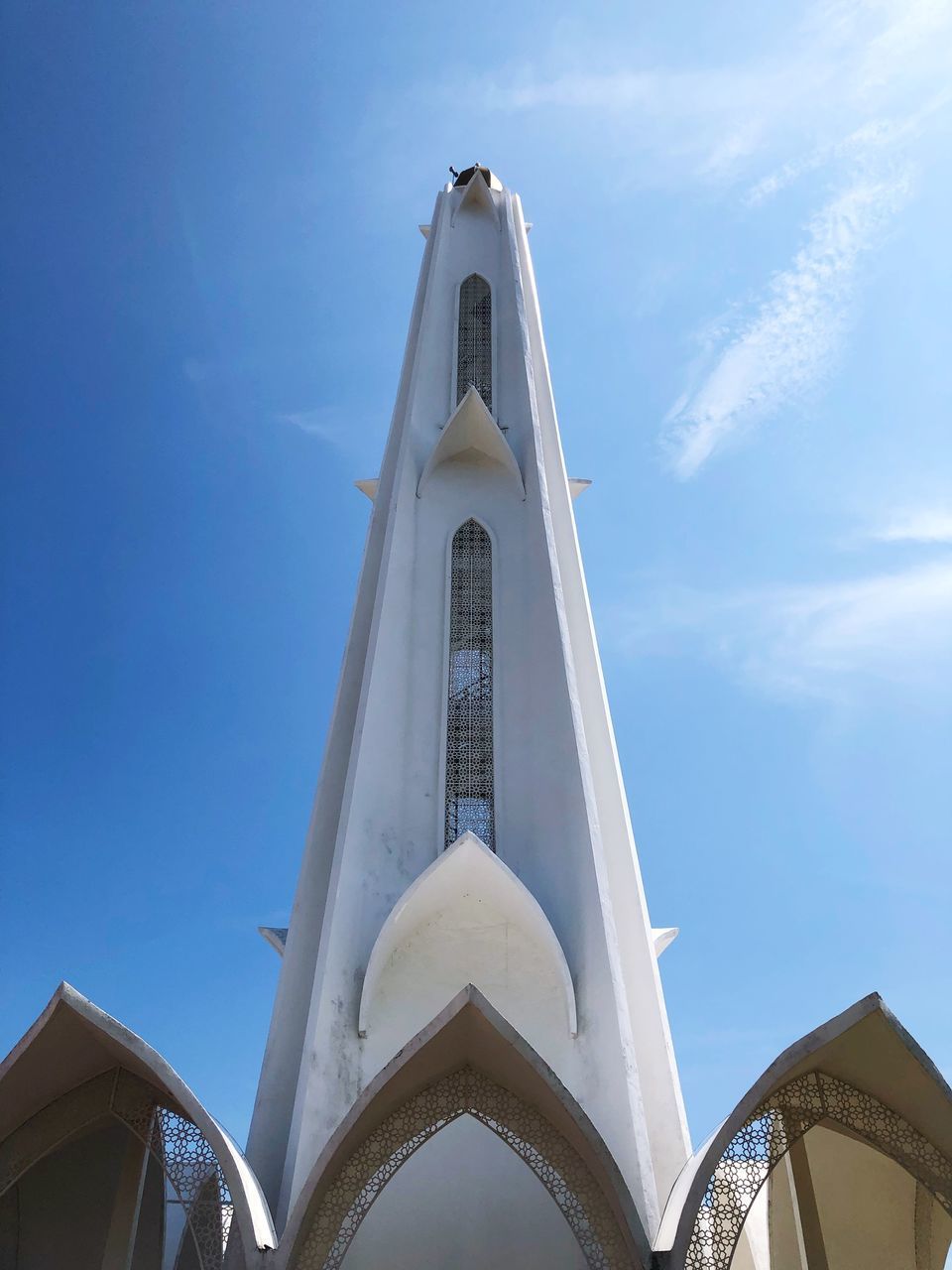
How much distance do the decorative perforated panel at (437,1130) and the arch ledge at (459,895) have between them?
8.29 feet

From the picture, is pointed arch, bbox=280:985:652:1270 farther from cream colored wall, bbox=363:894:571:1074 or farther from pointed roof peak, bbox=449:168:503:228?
pointed roof peak, bbox=449:168:503:228

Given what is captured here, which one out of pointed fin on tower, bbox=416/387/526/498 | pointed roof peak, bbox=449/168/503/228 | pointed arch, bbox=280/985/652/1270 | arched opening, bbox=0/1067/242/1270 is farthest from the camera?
pointed roof peak, bbox=449/168/503/228

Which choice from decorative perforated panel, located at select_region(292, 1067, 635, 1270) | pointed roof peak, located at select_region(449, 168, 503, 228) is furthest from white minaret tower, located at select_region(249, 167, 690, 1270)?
pointed roof peak, located at select_region(449, 168, 503, 228)

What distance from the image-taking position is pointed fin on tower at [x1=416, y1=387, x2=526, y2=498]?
46.0ft

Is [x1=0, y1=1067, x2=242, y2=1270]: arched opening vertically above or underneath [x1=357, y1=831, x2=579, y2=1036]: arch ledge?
underneath

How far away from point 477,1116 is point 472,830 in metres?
4.02

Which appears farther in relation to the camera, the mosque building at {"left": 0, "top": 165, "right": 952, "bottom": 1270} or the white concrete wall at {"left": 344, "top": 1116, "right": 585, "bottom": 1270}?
the white concrete wall at {"left": 344, "top": 1116, "right": 585, "bottom": 1270}

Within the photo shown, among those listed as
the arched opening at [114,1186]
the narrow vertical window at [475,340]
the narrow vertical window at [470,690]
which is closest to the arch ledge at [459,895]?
the narrow vertical window at [470,690]

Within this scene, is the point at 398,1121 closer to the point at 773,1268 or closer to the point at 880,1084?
the point at 880,1084

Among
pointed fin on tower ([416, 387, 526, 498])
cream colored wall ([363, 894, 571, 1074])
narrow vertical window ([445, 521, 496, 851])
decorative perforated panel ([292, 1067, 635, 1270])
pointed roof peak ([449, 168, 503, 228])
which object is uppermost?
pointed roof peak ([449, 168, 503, 228])

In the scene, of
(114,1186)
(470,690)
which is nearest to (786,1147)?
(470,690)

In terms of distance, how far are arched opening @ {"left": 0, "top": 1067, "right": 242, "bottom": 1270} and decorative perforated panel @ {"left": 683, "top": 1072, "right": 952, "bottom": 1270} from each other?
314 centimetres

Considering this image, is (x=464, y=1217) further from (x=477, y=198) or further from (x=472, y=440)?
(x=477, y=198)

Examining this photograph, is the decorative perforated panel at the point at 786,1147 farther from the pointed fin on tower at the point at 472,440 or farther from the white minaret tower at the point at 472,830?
→ the pointed fin on tower at the point at 472,440
